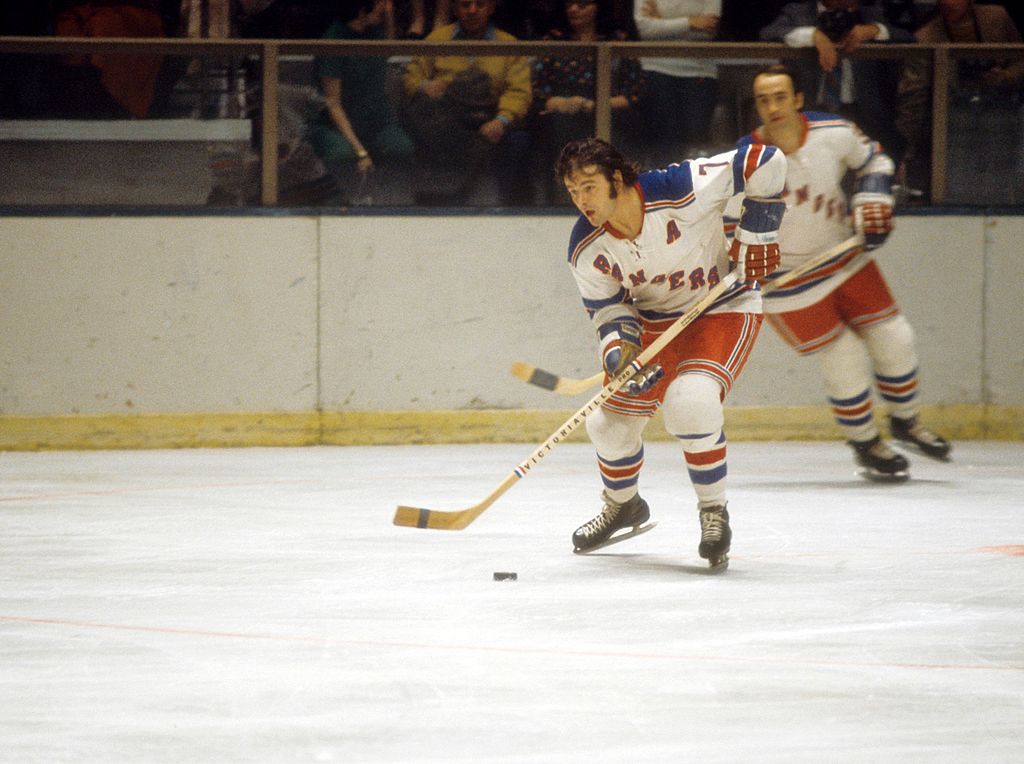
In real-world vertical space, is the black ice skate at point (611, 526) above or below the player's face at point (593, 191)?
below

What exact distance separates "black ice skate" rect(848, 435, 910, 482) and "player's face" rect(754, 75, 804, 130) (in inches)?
44.0

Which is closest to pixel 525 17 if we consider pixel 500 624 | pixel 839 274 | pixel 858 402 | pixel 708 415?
pixel 839 274

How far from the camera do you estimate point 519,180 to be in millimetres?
6594

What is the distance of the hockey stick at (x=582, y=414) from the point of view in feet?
13.4

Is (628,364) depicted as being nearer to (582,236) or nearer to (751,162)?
(582,236)

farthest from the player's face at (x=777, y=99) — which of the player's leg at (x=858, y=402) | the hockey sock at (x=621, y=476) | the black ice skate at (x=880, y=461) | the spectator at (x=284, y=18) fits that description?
the spectator at (x=284, y=18)

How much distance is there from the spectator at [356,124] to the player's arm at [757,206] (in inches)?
97.8

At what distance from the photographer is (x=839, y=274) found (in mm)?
5652

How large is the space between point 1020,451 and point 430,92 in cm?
266

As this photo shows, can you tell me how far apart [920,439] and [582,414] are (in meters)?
2.03

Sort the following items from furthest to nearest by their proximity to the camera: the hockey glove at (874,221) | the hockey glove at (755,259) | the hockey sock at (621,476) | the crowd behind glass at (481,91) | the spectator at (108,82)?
the crowd behind glass at (481,91) < the spectator at (108,82) < the hockey glove at (874,221) < the hockey sock at (621,476) < the hockey glove at (755,259)

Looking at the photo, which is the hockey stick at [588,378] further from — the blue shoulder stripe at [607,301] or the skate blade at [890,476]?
A: the skate blade at [890,476]

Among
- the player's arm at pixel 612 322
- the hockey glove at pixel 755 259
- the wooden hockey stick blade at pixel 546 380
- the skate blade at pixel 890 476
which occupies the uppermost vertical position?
the hockey glove at pixel 755 259

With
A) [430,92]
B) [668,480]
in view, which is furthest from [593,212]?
[430,92]
